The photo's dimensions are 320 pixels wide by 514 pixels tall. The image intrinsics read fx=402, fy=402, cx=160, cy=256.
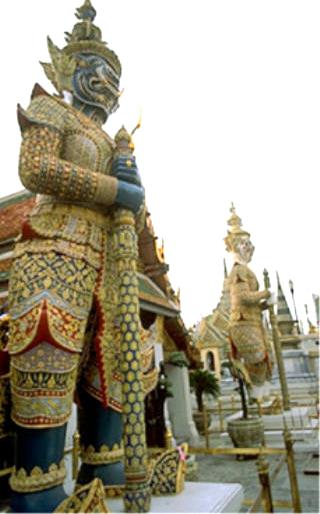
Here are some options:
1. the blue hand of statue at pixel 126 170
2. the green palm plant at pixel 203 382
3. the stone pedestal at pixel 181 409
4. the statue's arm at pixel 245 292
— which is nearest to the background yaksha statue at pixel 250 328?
the statue's arm at pixel 245 292

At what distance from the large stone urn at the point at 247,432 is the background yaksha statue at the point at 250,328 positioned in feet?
3.24

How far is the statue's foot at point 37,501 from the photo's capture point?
2.04 metres

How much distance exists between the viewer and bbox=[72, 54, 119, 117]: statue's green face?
9.74ft

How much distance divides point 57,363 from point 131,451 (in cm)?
62

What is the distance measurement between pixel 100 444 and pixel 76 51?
2.79 metres

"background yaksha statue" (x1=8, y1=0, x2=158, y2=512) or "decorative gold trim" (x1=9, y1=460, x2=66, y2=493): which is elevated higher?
"background yaksha statue" (x1=8, y1=0, x2=158, y2=512)

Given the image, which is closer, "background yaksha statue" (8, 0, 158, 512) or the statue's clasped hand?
"background yaksha statue" (8, 0, 158, 512)

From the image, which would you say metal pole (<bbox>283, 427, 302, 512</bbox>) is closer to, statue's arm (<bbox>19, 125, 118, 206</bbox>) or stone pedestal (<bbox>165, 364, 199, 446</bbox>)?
statue's arm (<bbox>19, 125, 118, 206</bbox>)

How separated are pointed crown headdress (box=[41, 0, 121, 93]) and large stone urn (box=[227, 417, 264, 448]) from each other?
18.1 ft

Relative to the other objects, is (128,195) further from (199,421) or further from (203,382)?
(199,421)

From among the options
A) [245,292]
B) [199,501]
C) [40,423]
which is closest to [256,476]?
[245,292]

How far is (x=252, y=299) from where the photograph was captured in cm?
734

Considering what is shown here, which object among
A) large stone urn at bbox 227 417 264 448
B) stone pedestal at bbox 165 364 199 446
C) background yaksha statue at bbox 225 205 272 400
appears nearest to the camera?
large stone urn at bbox 227 417 264 448

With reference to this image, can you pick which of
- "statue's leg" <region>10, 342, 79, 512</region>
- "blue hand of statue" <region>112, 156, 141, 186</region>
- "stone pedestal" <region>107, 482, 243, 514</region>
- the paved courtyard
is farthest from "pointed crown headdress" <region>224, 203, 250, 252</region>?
"statue's leg" <region>10, 342, 79, 512</region>
